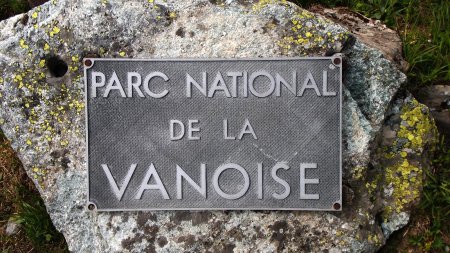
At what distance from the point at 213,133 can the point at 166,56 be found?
0.49 metres

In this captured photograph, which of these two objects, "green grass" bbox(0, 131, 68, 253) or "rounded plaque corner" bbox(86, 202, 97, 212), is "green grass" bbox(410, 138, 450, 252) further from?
"green grass" bbox(0, 131, 68, 253)

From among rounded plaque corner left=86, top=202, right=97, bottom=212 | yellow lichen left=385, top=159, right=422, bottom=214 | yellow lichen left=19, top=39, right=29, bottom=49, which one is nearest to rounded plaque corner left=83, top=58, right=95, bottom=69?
yellow lichen left=19, top=39, right=29, bottom=49

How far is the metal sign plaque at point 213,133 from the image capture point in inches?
107

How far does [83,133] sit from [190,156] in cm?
60

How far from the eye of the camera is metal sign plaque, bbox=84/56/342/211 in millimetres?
2727

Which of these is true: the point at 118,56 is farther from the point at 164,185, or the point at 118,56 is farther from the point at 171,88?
the point at 164,185

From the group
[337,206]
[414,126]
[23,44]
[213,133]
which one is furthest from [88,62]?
[414,126]

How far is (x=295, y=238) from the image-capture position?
8.86ft

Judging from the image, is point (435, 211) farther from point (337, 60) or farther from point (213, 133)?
point (213, 133)

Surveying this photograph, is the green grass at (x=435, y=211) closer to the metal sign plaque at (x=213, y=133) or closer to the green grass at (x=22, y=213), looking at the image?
the metal sign plaque at (x=213, y=133)

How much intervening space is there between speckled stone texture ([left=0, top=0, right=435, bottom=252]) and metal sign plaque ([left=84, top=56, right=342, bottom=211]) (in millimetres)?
74

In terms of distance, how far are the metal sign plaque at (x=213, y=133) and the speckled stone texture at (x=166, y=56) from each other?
74 millimetres

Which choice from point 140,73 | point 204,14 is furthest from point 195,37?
point 140,73

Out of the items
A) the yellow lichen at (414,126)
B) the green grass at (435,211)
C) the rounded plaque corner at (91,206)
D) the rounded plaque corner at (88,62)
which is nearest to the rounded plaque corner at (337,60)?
the yellow lichen at (414,126)
